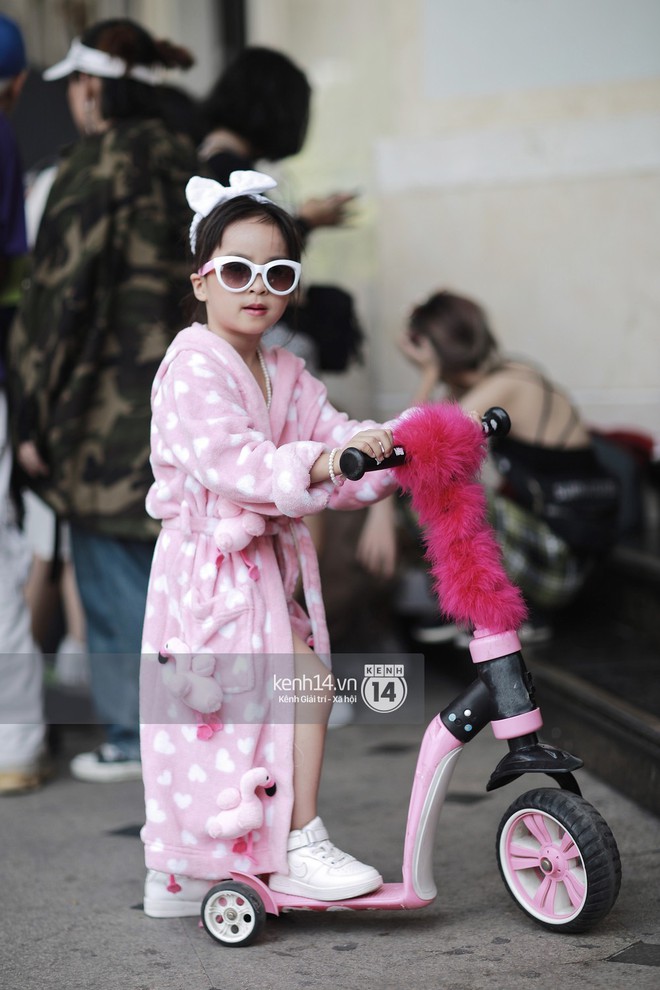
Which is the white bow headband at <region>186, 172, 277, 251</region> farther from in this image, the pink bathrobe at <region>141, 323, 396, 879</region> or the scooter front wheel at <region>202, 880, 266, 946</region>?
the scooter front wheel at <region>202, 880, 266, 946</region>

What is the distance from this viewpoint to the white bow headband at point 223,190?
2.63 m

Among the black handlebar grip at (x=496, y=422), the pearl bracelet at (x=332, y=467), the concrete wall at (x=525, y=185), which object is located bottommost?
the pearl bracelet at (x=332, y=467)

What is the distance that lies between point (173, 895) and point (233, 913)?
22 cm

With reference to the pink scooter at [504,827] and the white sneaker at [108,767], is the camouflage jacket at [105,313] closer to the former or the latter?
the white sneaker at [108,767]

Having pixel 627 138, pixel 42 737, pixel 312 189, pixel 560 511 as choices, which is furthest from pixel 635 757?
pixel 312 189

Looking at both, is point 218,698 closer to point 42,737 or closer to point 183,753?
point 183,753

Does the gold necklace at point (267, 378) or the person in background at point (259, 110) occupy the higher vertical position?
the person in background at point (259, 110)

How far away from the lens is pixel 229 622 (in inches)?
102

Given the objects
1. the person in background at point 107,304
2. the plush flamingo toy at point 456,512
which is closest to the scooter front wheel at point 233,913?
the plush flamingo toy at point 456,512

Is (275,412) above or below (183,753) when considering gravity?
Result: above

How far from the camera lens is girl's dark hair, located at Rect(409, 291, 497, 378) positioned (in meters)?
4.48

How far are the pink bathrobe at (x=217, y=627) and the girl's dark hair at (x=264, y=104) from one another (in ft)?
5.52

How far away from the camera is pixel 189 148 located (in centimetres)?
372

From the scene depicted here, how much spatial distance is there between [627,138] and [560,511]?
71.1 inches
